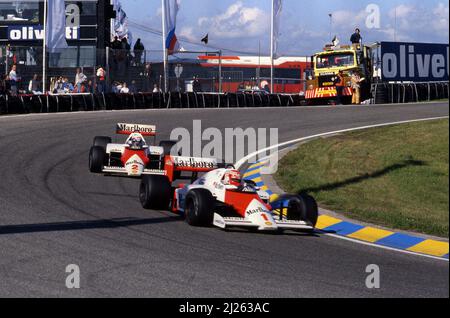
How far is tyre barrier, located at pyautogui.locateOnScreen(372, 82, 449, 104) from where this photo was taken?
31.6 m

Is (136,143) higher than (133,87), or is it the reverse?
(133,87)

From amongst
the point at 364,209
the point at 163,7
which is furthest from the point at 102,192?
the point at 163,7

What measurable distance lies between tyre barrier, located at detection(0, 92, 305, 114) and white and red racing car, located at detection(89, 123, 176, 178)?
10.3 meters

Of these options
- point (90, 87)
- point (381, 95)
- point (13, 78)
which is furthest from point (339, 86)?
point (13, 78)

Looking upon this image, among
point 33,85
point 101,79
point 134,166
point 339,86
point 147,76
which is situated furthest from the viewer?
point 339,86

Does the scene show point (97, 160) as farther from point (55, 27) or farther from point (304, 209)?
point (55, 27)

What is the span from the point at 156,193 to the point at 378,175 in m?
4.46

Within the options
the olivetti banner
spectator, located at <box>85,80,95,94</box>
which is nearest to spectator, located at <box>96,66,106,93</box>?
spectator, located at <box>85,80,95,94</box>

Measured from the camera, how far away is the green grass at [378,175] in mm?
9680

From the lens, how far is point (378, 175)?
509 inches

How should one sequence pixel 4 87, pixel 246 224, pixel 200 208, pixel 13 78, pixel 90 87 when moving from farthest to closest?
pixel 90 87 < pixel 13 78 < pixel 4 87 < pixel 200 208 < pixel 246 224

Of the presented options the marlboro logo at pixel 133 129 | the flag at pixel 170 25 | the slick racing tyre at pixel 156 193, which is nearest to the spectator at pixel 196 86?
the flag at pixel 170 25

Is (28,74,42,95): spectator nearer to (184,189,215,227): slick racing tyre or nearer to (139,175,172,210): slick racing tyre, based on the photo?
(139,175,172,210): slick racing tyre

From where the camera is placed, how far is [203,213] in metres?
8.96
